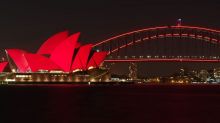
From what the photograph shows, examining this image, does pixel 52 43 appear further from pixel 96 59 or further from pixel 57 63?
pixel 96 59

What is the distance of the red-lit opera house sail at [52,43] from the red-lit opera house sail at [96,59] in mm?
12699

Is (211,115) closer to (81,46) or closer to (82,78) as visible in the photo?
(81,46)

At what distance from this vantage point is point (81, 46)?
9106 centimetres

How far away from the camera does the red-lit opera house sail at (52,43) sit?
282 ft

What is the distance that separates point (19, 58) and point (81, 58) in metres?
10.2

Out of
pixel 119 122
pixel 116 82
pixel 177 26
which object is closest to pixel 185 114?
pixel 119 122

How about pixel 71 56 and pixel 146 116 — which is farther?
pixel 71 56

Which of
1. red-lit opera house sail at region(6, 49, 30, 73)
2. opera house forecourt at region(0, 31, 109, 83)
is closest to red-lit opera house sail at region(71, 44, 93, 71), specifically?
opera house forecourt at region(0, 31, 109, 83)

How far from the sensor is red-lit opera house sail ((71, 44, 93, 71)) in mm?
90438

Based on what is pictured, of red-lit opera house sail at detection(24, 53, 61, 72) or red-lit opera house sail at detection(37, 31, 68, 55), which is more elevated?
red-lit opera house sail at detection(37, 31, 68, 55)

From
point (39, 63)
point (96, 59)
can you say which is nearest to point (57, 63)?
point (39, 63)

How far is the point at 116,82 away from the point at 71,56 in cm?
3472

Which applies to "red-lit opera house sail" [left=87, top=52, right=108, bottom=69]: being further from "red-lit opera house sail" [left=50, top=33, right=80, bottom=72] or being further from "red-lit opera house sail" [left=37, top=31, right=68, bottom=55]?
"red-lit opera house sail" [left=37, top=31, right=68, bottom=55]

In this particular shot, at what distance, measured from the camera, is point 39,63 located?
93.0m
